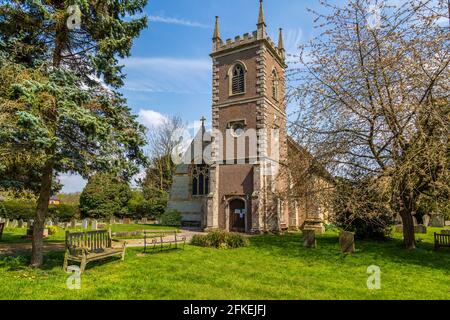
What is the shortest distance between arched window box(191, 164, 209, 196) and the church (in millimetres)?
5154

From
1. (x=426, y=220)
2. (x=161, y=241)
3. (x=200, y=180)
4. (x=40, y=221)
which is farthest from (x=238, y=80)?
(x=426, y=220)

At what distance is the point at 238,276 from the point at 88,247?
4935mm

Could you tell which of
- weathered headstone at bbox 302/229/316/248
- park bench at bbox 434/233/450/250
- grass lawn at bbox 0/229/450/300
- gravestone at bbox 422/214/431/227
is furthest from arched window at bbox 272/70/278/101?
gravestone at bbox 422/214/431/227

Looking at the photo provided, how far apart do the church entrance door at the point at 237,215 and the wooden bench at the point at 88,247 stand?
11922 mm

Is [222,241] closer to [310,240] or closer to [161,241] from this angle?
[161,241]

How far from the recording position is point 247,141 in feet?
71.1

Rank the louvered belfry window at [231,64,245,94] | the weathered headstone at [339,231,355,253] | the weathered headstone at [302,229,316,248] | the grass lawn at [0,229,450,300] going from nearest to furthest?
the grass lawn at [0,229,450,300] → the weathered headstone at [339,231,355,253] → the weathered headstone at [302,229,316,248] → the louvered belfry window at [231,64,245,94]

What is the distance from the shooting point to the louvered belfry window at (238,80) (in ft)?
74.8

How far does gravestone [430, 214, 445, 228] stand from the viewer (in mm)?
25939

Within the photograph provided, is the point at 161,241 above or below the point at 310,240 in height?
above

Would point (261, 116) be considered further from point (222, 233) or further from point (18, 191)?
point (18, 191)

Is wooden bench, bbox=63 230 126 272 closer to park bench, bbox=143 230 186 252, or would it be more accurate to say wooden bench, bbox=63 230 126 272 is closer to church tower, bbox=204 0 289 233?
park bench, bbox=143 230 186 252

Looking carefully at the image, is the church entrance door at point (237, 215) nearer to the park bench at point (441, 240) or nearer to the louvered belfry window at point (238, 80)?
the louvered belfry window at point (238, 80)
